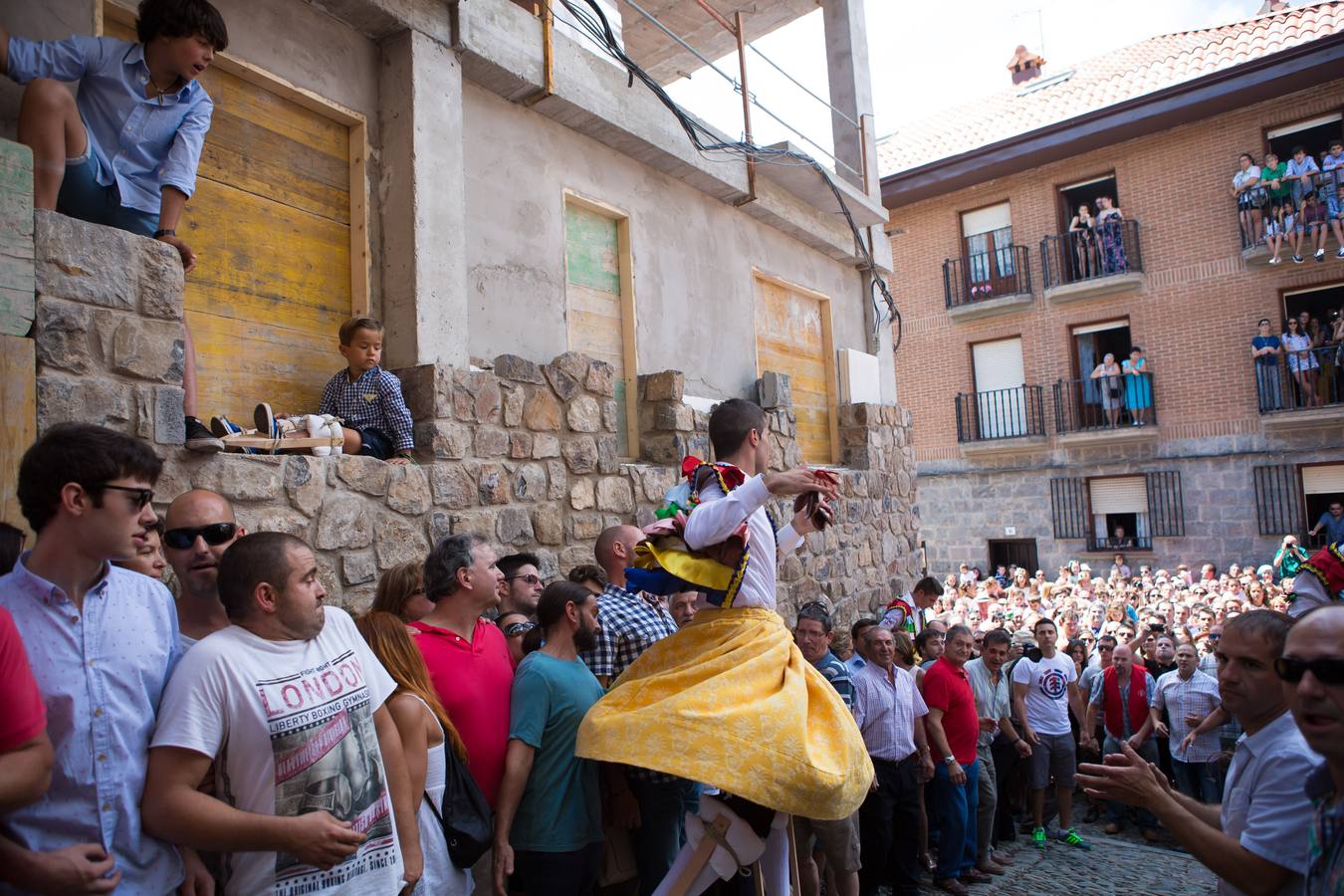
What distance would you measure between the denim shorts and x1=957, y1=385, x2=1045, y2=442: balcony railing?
19537 millimetres

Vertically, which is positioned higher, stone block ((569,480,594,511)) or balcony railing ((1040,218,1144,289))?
balcony railing ((1040,218,1144,289))

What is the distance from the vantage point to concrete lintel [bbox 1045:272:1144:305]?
64.0 feet

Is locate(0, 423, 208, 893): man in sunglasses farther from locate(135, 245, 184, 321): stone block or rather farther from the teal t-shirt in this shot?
locate(135, 245, 184, 321): stone block

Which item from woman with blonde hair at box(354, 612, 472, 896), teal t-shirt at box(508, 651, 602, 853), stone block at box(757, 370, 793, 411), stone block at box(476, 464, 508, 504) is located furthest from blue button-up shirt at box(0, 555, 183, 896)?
stone block at box(757, 370, 793, 411)

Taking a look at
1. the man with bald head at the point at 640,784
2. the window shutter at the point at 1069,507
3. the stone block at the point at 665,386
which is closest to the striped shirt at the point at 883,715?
the man with bald head at the point at 640,784

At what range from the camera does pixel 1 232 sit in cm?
322

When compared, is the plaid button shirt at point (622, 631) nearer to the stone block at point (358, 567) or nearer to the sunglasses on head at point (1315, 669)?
the stone block at point (358, 567)

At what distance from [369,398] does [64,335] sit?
162cm

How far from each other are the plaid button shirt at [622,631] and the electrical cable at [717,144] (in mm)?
4228

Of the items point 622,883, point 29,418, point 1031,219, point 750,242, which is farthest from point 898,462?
point 1031,219

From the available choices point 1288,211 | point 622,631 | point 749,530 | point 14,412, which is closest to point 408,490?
point 622,631

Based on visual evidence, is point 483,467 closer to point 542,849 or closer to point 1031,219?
point 542,849

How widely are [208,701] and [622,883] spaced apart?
233 centimetres

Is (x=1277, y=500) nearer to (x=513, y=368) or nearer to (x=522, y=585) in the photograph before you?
(x=513, y=368)
